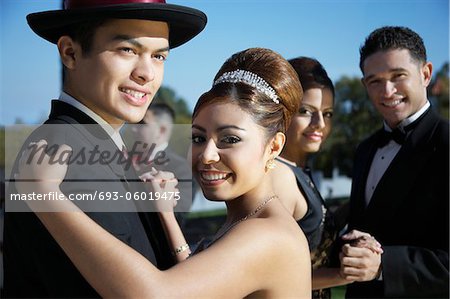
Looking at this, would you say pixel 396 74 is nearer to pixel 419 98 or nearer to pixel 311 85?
pixel 419 98

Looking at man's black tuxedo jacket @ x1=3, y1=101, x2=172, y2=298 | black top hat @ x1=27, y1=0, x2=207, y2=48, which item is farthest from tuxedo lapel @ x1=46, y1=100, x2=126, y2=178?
black top hat @ x1=27, y1=0, x2=207, y2=48

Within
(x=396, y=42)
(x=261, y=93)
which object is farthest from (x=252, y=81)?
(x=396, y=42)

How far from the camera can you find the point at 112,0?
205 centimetres

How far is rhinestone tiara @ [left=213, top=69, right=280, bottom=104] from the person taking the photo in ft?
6.99

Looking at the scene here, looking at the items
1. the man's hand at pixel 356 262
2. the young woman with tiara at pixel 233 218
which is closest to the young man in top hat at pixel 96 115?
A: the young woman with tiara at pixel 233 218

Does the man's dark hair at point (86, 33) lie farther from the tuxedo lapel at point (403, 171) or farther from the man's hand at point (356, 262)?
the tuxedo lapel at point (403, 171)

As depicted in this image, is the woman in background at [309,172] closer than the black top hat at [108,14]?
No

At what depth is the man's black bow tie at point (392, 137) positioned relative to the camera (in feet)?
11.1

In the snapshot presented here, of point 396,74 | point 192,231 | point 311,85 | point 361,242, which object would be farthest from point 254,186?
point 192,231

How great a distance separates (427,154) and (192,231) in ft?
26.8

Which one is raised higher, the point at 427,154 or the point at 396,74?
the point at 396,74

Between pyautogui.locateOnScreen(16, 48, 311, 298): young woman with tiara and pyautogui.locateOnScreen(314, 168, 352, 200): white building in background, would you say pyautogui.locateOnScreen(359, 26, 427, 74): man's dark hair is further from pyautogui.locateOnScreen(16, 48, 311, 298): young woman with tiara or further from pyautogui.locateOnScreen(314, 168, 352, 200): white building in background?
pyautogui.locateOnScreen(314, 168, 352, 200): white building in background

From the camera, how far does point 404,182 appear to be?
3.16m

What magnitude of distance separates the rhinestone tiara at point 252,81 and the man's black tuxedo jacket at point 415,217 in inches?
48.1
